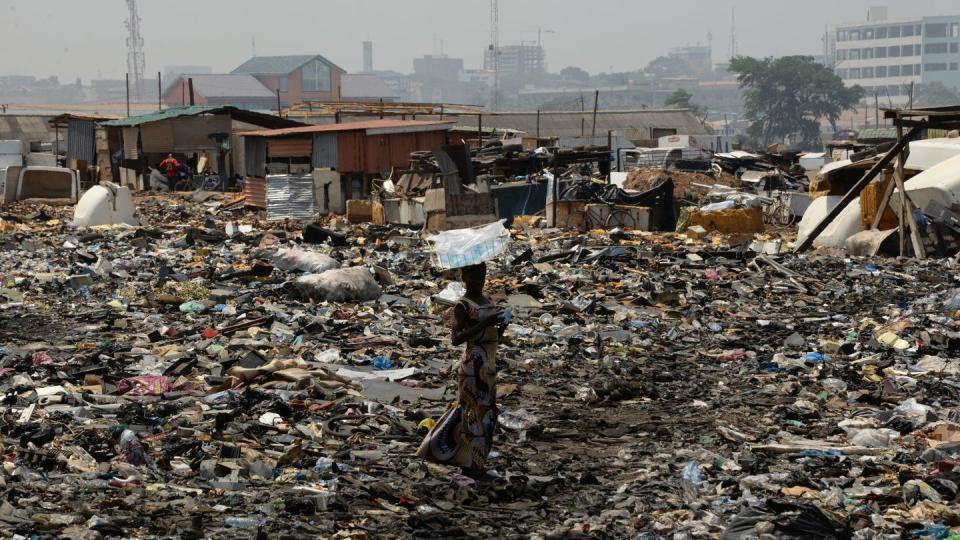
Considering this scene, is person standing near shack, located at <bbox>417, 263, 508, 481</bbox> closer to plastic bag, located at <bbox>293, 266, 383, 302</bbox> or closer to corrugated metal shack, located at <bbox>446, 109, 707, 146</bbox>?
plastic bag, located at <bbox>293, 266, 383, 302</bbox>

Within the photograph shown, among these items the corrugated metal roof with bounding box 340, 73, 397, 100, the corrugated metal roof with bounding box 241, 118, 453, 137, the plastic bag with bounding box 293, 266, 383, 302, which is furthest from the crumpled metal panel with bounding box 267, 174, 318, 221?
the corrugated metal roof with bounding box 340, 73, 397, 100

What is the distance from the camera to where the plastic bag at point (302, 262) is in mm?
15234

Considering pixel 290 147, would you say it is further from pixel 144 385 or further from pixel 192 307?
pixel 144 385

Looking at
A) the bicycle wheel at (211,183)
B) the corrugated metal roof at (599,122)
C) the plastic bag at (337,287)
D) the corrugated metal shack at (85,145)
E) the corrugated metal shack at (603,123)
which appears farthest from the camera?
the corrugated metal roof at (599,122)

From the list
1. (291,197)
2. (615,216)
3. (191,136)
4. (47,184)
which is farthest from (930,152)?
(191,136)

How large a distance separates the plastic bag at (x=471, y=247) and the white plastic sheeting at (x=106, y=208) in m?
18.1

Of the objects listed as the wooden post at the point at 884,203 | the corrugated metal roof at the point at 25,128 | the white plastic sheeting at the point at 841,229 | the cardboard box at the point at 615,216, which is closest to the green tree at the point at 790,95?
the corrugated metal roof at the point at 25,128

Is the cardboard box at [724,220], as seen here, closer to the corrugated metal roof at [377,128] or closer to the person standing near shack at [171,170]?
the corrugated metal roof at [377,128]

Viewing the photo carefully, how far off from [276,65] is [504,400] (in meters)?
109

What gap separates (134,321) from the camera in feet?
39.5

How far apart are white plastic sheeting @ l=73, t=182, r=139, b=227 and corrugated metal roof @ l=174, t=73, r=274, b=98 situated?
6528 cm

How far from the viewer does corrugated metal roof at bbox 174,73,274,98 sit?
89312 mm

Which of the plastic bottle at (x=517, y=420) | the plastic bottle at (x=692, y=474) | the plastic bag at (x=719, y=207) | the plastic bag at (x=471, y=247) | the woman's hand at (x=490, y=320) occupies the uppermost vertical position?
the plastic bag at (x=471, y=247)

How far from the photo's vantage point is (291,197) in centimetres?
2719
